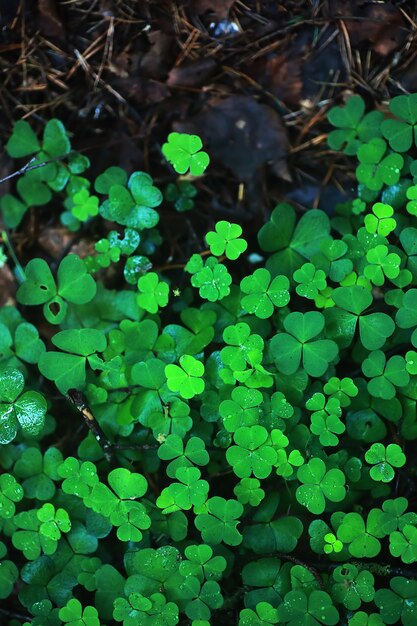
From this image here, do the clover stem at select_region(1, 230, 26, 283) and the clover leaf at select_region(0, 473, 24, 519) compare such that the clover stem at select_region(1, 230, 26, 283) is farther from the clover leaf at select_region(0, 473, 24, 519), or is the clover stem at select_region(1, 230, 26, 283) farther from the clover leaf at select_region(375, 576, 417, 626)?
the clover leaf at select_region(375, 576, 417, 626)

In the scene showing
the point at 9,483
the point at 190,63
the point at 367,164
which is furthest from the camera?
the point at 190,63

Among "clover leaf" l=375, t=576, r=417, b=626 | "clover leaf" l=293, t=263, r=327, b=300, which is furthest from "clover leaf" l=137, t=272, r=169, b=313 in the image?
"clover leaf" l=375, t=576, r=417, b=626

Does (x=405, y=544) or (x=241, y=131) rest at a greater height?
(x=241, y=131)

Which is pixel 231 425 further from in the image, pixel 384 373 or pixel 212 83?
Answer: pixel 212 83

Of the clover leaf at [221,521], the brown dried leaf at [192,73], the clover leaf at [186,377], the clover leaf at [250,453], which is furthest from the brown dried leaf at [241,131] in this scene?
the clover leaf at [221,521]

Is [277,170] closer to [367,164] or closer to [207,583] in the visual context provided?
[367,164]

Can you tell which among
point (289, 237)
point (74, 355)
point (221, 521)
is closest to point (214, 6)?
point (289, 237)

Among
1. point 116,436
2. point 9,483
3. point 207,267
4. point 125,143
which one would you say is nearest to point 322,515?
point 116,436
